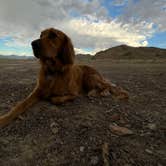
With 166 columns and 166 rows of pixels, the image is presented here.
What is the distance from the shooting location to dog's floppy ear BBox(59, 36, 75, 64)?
4305mm

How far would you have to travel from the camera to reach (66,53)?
431cm

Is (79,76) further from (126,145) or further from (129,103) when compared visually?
(126,145)

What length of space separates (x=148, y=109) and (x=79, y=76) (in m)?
1.50

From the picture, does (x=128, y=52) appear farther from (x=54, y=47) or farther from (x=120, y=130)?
(x=120, y=130)

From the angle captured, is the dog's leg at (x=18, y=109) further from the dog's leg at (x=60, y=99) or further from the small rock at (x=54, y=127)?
the small rock at (x=54, y=127)

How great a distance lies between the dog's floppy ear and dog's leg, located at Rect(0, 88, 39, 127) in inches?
28.5

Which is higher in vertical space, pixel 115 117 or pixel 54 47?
pixel 54 47

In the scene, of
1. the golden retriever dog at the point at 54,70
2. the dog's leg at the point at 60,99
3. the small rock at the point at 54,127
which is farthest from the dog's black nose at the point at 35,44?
the small rock at the point at 54,127

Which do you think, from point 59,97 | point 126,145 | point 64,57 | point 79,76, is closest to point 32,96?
point 59,97

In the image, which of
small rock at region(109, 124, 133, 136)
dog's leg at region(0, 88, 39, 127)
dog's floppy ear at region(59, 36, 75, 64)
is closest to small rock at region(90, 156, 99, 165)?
small rock at region(109, 124, 133, 136)

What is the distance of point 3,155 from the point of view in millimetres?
2695

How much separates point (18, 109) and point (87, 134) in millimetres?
1200

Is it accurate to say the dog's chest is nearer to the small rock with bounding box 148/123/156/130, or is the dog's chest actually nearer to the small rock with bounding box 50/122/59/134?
the small rock with bounding box 50/122/59/134

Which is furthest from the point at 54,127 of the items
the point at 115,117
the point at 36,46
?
the point at 36,46
